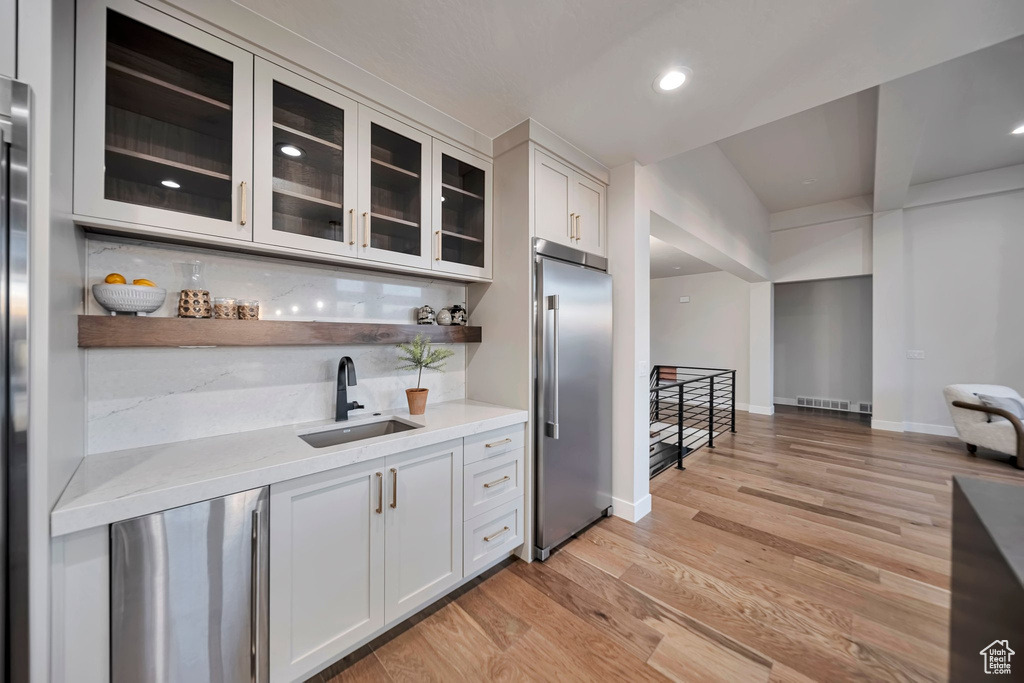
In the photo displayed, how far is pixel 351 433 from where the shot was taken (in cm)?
196

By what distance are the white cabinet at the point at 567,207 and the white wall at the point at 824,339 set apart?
6282mm

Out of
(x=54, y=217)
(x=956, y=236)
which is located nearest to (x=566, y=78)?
(x=54, y=217)

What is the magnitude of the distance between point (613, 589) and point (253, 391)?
210cm

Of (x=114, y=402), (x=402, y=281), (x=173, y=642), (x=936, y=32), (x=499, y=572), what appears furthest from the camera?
(x=402, y=281)

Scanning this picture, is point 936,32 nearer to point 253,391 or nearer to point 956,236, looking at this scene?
point 253,391

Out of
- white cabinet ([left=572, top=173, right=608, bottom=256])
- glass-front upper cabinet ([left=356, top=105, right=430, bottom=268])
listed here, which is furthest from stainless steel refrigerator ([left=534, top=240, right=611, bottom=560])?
glass-front upper cabinet ([left=356, top=105, right=430, bottom=268])

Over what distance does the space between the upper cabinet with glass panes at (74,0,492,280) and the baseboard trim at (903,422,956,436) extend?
717 cm

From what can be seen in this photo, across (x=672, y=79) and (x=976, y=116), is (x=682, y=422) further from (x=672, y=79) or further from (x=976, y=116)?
(x=976, y=116)


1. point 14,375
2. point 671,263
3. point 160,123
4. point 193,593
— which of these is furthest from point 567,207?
point 671,263

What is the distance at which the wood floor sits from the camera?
4.96ft

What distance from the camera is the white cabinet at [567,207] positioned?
2.28m

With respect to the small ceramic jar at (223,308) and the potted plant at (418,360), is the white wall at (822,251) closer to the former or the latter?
the potted plant at (418,360)

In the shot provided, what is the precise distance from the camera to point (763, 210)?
20.1ft

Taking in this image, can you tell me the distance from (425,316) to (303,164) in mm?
991
